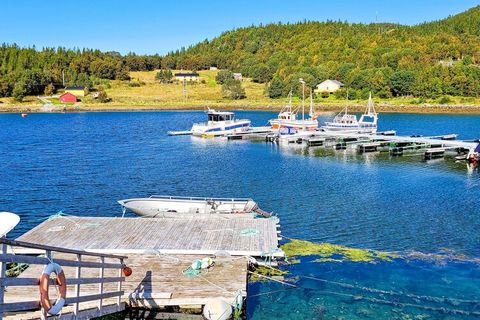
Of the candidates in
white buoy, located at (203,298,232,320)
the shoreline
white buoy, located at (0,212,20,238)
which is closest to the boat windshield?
the shoreline

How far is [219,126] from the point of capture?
79.9 meters

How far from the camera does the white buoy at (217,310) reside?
15.2 metres

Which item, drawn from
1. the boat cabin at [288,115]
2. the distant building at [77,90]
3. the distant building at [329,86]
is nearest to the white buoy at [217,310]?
the boat cabin at [288,115]

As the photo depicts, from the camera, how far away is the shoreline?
136750 mm

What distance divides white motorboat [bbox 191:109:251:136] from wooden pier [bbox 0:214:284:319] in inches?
2154

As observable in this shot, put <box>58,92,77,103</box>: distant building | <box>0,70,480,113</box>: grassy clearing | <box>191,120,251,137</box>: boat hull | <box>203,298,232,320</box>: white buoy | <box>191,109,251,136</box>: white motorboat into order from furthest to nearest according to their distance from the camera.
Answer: <box>58,92,77,103</box>: distant building, <box>0,70,480,113</box>: grassy clearing, <box>191,109,251,136</box>: white motorboat, <box>191,120,251,137</box>: boat hull, <box>203,298,232,320</box>: white buoy

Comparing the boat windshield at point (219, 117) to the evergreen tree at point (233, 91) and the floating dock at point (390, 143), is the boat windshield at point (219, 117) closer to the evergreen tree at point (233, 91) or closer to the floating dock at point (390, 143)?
the floating dock at point (390, 143)

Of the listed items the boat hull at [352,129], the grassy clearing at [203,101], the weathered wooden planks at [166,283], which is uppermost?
the grassy clearing at [203,101]

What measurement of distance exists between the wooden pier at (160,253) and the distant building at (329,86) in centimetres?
14830

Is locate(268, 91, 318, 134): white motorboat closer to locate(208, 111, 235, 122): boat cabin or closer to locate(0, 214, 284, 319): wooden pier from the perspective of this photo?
locate(208, 111, 235, 122): boat cabin

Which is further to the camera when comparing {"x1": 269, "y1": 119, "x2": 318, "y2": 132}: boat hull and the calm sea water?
{"x1": 269, "y1": 119, "x2": 318, "y2": 132}: boat hull

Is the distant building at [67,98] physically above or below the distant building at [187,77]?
below

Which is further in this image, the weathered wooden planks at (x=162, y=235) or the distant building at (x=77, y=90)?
the distant building at (x=77, y=90)

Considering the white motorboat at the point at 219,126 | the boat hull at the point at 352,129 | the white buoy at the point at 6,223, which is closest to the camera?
the white buoy at the point at 6,223
